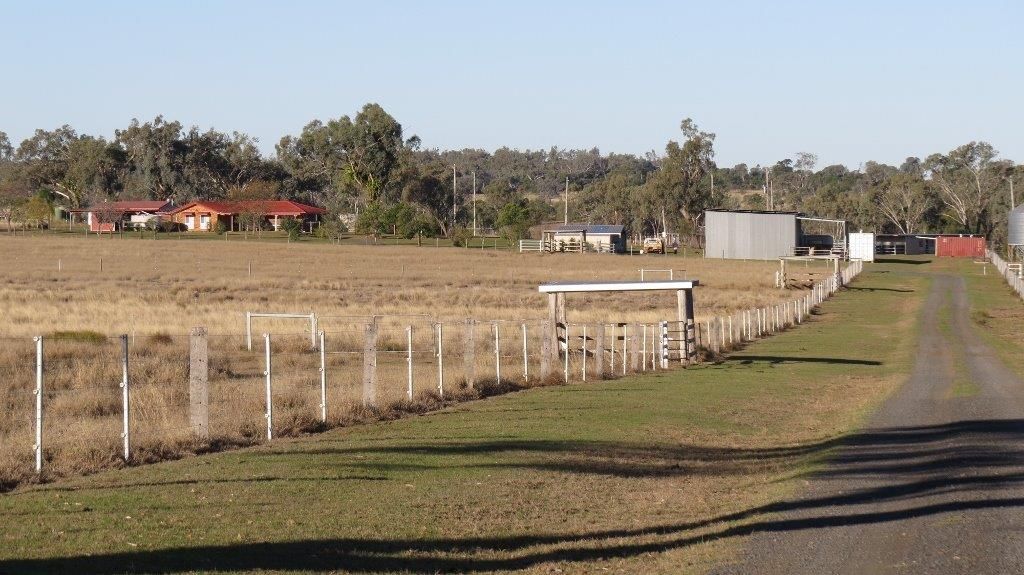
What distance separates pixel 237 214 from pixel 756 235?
55.8 m

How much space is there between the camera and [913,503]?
1271 cm

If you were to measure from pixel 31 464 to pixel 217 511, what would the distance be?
11.0 ft

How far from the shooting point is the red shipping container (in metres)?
135

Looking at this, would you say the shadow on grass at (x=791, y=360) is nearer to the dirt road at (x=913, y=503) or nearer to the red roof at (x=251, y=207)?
the dirt road at (x=913, y=503)

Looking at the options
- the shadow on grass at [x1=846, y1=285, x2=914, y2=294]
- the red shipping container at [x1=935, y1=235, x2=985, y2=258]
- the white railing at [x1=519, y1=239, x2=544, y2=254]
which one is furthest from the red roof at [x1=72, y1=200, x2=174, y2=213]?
the shadow on grass at [x1=846, y1=285, x2=914, y2=294]

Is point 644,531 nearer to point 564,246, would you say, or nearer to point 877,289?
point 877,289

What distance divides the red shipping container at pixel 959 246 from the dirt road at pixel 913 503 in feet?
385

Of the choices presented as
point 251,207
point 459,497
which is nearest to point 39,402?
point 459,497

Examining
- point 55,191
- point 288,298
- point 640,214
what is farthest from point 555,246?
point 55,191

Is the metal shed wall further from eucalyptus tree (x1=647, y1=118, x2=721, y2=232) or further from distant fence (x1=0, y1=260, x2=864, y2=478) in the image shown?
distant fence (x1=0, y1=260, x2=864, y2=478)

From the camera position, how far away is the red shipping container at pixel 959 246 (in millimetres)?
134875

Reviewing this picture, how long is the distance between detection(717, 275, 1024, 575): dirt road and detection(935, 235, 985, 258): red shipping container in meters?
117

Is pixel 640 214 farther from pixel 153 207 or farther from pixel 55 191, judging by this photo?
pixel 55 191

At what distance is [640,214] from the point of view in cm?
16550
